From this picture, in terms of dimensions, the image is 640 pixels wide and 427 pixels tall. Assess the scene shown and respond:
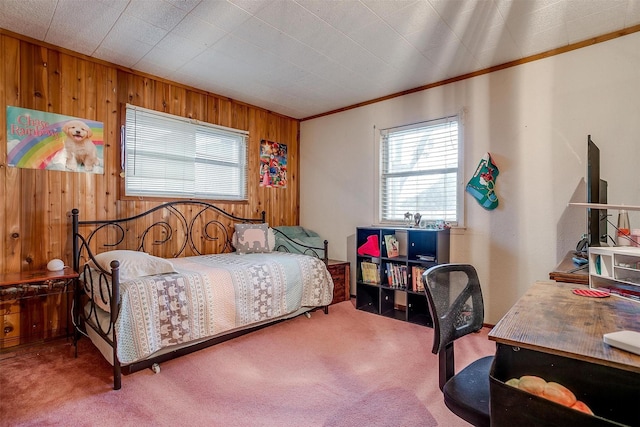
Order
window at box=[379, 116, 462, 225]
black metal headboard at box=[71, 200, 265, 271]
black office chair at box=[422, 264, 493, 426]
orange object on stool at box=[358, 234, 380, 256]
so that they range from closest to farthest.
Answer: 1. black office chair at box=[422, 264, 493, 426]
2. black metal headboard at box=[71, 200, 265, 271]
3. window at box=[379, 116, 462, 225]
4. orange object on stool at box=[358, 234, 380, 256]

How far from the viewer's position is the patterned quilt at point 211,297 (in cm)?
211

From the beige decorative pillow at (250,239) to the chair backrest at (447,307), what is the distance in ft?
8.61

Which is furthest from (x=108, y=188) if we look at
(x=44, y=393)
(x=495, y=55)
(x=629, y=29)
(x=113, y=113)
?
(x=629, y=29)

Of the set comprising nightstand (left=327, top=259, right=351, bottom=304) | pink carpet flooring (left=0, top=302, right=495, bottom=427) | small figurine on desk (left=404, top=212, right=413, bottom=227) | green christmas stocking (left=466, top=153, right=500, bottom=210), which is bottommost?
pink carpet flooring (left=0, top=302, right=495, bottom=427)

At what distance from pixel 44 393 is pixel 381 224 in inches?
125

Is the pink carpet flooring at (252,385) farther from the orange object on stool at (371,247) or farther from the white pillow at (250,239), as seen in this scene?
the white pillow at (250,239)

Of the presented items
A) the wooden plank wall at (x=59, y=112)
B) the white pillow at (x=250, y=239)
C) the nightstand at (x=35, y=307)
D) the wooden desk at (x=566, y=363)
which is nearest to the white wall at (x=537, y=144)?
the wooden desk at (x=566, y=363)

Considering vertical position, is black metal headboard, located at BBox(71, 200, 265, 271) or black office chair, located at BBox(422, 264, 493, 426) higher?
black metal headboard, located at BBox(71, 200, 265, 271)

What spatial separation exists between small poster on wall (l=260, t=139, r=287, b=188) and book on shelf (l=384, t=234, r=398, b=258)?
1.72 metres

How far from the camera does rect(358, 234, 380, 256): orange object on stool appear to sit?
11.9ft

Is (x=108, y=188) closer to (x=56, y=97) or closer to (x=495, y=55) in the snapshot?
(x=56, y=97)

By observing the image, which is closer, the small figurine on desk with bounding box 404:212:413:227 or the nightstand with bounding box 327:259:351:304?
the small figurine on desk with bounding box 404:212:413:227

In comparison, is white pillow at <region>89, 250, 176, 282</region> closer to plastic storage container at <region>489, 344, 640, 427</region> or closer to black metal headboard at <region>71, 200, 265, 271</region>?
black metal headboard at <region>71, 200, 265, 271</region>

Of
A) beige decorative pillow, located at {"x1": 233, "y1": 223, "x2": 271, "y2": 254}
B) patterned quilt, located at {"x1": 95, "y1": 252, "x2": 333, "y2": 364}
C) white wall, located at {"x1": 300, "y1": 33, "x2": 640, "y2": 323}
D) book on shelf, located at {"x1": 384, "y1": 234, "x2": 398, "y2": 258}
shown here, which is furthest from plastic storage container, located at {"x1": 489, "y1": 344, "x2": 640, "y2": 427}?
beige decorative pillow, located at {"x1": 233, "y1": 223, "x2": 271, "y2": 254}
